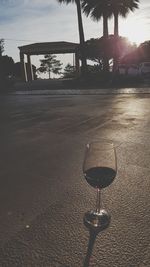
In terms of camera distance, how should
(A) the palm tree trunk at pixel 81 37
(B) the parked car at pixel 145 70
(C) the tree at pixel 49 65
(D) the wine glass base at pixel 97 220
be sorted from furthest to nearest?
(C) the tree at pixel 49 65 < (B) the parked car at pixel 145 70 < (A) the palm tree trunk at pixel 81 37 < (D) the wine glass base at pixel 97 220

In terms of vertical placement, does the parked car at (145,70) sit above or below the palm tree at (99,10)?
below

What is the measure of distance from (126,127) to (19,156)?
10.1 feet

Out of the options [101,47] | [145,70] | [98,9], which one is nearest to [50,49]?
[101,47]

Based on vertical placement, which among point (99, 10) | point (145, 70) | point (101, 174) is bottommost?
point (101, 174)

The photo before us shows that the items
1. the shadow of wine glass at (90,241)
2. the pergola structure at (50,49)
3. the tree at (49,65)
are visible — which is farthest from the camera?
the tree at (49,65)

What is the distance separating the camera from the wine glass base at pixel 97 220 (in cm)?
247

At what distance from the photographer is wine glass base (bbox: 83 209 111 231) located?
2.47 m

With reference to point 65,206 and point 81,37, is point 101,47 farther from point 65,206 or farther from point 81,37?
point 65,206

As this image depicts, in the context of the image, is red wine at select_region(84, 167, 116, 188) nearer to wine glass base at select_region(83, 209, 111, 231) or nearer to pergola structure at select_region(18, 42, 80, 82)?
wine glass base at select_region(83, 209, 111, 231)

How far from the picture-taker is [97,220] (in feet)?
8.26

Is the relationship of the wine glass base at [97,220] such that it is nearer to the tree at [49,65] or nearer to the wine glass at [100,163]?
the wine glass at [100,163]

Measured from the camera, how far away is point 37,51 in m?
41.0

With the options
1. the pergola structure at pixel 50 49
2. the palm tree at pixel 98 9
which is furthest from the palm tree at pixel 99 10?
the pergola structure at pixel 50 49

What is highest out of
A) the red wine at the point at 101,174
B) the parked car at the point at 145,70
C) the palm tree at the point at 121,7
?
the palm tree at the point at 121,7
